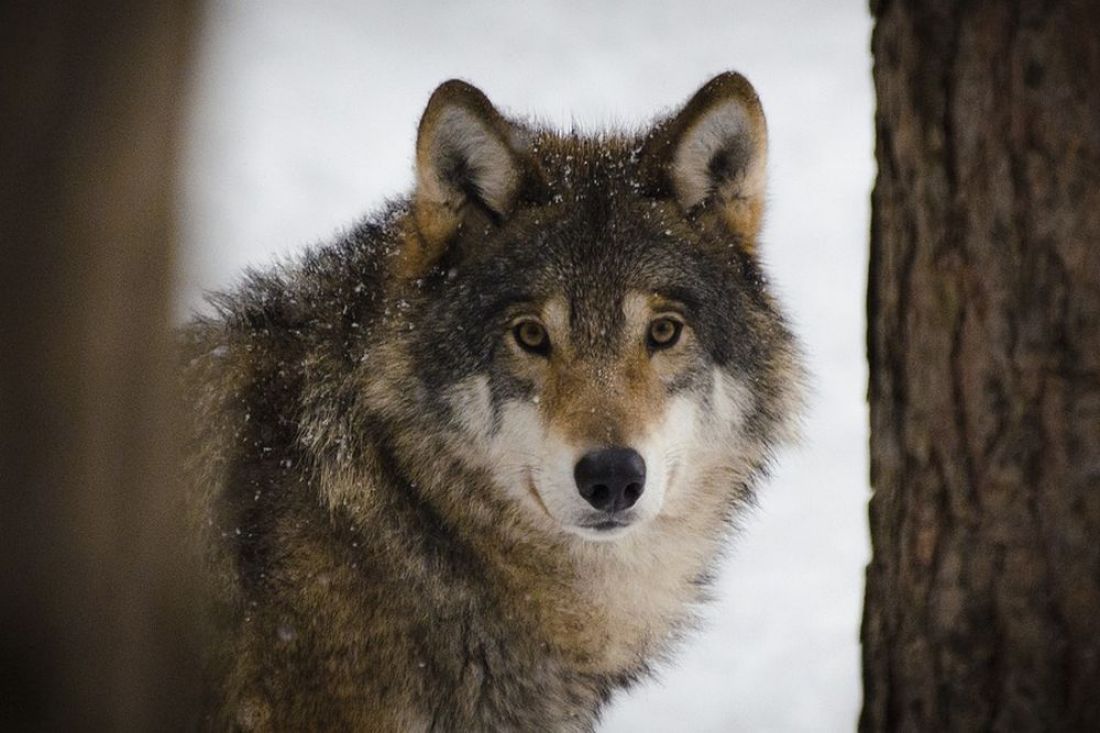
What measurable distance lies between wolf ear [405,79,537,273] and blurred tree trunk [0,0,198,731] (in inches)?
53.0

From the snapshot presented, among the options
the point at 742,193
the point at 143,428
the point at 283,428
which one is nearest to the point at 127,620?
the point at 143,428

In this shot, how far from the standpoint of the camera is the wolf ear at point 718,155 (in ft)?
12.7

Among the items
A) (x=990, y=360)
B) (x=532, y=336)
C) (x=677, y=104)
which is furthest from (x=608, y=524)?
(x=677, y=104)

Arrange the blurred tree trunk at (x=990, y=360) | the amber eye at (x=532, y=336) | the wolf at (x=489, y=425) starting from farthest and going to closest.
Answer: the amber eye at (x=532, y=336)
the wolf at (x=489, y=425)
the blurred tree trunk at (x=990, y=360)

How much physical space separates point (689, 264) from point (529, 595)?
3.91 ft

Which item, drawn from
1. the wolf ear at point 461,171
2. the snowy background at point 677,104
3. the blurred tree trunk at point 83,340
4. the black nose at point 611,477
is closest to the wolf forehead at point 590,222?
the wolf ear at point 461,171

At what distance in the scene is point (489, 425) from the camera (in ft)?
12.4

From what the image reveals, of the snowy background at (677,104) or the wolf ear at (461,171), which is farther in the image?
the snowy background at (677,104)

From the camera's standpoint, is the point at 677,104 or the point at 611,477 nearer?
the point at 611,477

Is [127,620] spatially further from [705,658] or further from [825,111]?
[825,111]

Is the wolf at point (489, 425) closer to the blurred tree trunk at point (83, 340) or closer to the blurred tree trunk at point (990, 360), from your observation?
the blurred tree trunk at point (990, 360)

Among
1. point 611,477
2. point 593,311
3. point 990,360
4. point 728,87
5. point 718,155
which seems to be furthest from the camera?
point 718,155

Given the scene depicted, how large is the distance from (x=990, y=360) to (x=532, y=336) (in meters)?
1.45

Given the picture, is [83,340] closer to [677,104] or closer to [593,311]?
[593,311]
